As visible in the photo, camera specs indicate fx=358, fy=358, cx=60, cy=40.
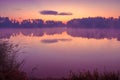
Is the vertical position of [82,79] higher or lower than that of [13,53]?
lower

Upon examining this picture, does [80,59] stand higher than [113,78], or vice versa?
[113,78]

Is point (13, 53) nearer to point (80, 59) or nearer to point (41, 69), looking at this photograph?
point (41, 69)

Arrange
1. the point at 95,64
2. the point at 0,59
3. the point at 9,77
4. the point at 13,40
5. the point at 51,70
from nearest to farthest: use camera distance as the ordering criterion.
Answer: the point at 9,77 < the point at 0,59 < the point at 13,40 < the point at 51,70 < the point at 95,64

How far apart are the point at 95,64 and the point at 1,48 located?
1158 centimetres

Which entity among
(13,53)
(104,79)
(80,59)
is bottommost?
(80,59)

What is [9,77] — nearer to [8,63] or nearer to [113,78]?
[8,63]

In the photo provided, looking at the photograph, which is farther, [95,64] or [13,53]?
[95,64]

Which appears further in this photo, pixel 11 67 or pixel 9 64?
pixel 9 64

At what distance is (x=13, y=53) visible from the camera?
33.7 ft

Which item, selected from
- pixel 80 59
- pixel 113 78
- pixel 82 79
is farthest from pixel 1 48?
pixel 80 59

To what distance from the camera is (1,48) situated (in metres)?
10.1

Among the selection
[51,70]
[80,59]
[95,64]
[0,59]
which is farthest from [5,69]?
[80,59]

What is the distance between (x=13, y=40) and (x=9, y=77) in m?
2.50

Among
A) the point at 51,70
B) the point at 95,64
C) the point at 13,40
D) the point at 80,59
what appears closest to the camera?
the point at 13,40
